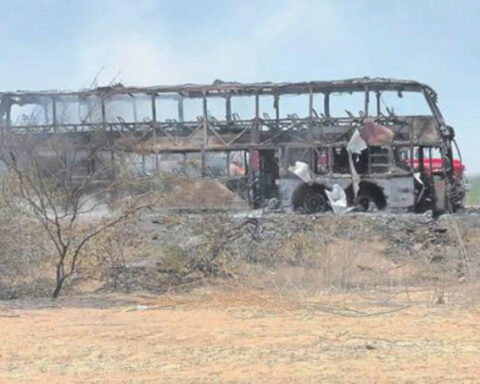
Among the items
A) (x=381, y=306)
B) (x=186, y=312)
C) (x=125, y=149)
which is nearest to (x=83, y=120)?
(x=125, y=149)

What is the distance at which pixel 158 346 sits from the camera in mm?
10164

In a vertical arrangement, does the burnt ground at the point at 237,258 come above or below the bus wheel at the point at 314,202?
below

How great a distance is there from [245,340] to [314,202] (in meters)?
19.7

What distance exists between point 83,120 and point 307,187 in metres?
11.8

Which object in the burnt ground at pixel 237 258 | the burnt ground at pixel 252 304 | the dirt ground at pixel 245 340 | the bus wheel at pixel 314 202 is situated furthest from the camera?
the bus wheel at pixel 314 202

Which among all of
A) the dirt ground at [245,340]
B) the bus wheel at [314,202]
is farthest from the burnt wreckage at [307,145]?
the dirt ground at [245,340]

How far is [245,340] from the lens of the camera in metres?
10.3

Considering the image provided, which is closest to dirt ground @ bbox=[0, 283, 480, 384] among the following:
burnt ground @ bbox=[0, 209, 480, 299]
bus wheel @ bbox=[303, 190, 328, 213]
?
burnt ground @ bbox=[0, 209, 480, 299]

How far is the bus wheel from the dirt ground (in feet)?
46.7

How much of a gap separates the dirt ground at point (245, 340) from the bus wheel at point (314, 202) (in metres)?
14.2

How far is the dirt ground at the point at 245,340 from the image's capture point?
27.7ft

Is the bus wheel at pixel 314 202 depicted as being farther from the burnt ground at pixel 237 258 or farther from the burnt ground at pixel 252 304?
the burnt ground at pixel 237 258


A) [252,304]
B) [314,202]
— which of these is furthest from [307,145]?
[252,304]

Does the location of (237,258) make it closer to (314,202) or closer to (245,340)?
(245,340)
